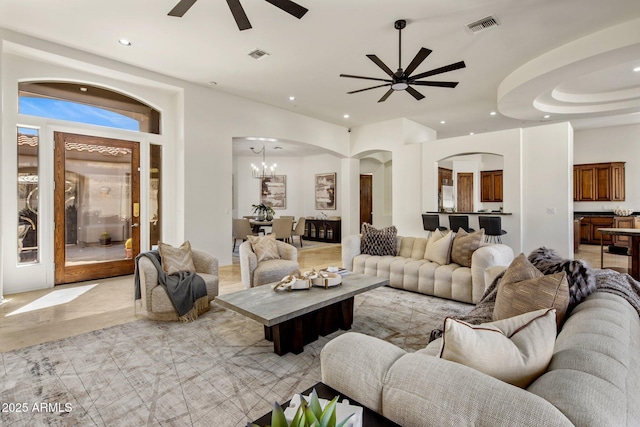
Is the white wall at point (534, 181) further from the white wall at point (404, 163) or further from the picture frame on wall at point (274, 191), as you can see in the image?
the picture frame on wall at point (274, 191)

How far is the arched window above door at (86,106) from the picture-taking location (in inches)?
180

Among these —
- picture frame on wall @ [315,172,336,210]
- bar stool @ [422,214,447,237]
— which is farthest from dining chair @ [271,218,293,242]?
bar stool @ [422,214,447,237]

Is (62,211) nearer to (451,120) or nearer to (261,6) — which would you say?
(261,6)

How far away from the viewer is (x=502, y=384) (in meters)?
0.93

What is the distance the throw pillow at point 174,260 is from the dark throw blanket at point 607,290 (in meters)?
2.79

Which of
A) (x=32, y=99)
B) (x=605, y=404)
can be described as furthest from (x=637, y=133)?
(x=32, y=99)

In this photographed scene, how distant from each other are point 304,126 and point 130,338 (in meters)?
5.99

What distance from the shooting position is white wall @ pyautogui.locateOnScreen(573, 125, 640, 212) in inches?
319

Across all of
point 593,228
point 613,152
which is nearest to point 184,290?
point 593,228


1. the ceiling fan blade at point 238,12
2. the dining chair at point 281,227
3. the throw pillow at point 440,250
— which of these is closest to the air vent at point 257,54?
the ceiling fan blade at point 238,12

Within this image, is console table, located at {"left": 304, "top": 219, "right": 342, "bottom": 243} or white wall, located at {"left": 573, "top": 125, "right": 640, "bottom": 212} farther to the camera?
console table, located at {"left": 304, "top": 219, "right": 342, "bottom": 243}

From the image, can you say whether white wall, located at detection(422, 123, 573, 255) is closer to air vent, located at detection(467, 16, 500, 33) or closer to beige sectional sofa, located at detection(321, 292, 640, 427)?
air vent, located at detection(467, 16, 500, 33)

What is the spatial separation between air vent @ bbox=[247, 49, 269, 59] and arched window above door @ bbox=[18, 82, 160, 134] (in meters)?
2.43

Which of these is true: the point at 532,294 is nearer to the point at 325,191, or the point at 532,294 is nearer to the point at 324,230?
the point at 324,230
